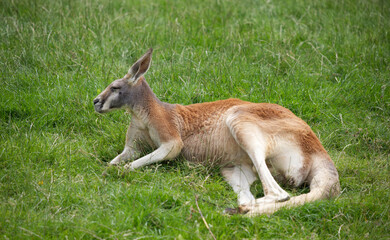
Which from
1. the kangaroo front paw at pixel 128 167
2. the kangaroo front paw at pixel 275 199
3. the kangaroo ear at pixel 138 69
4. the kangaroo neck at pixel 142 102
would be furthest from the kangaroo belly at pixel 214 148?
the kangaroo ear at pixel 138 69

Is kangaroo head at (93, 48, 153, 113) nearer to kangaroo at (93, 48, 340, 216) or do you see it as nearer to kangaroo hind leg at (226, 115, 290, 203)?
kangaroo at (93, 48, 340, 216)

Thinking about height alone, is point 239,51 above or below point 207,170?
above

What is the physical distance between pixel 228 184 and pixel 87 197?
153cm

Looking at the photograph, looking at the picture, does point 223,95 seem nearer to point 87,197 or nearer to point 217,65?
point 217,65

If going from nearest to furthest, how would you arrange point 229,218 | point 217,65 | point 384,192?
point 229,218 → point 384,192 → point 217,65

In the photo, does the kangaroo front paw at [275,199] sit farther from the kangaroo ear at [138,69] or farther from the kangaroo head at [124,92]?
the kangaroo ear at [138,69]

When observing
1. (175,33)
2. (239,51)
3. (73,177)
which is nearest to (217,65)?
(239,51)

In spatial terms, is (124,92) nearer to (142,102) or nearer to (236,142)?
(142,102)

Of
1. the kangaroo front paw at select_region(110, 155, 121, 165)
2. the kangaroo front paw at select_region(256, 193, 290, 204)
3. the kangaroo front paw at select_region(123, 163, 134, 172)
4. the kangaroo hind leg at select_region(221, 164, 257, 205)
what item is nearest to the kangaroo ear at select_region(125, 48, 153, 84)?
the kangaroo front paw at select_region(110, 155, 121, 165)

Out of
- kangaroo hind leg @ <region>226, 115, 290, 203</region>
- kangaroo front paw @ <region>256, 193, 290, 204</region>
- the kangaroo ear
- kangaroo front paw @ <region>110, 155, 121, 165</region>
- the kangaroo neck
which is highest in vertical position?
the kangaroo ear

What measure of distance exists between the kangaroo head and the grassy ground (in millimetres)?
508

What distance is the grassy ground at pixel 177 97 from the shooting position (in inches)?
163

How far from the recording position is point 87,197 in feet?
14.4

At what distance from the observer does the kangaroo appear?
15.0 ft
